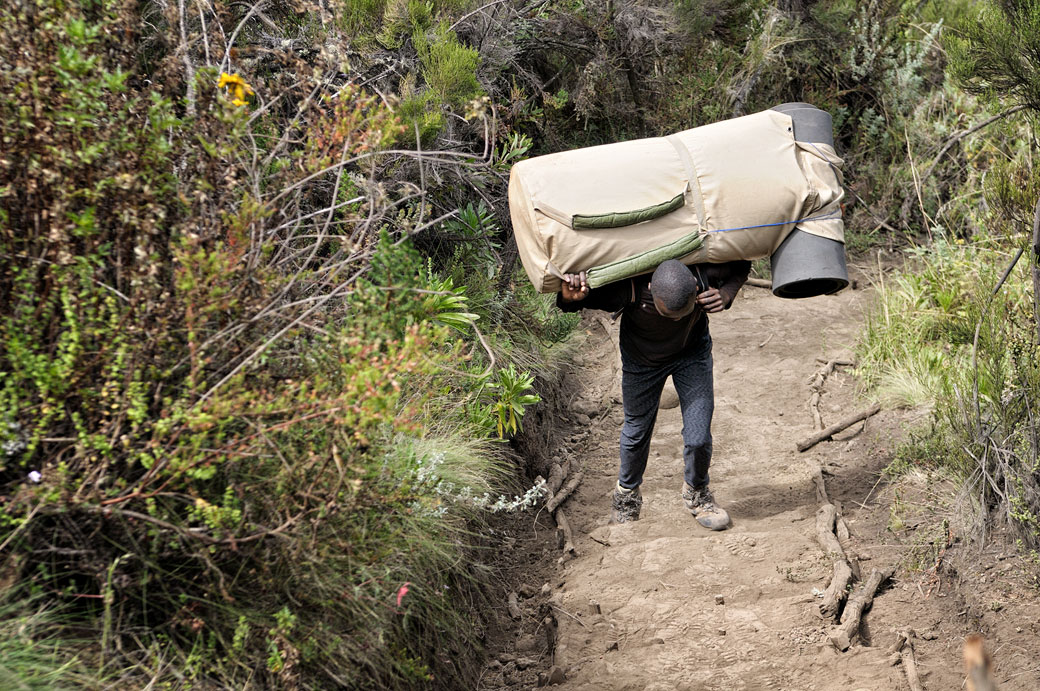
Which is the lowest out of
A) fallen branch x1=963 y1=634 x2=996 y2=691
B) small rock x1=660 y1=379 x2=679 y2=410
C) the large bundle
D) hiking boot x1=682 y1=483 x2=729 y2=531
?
small rock x1=660 y1=379 x2=679 y2=410

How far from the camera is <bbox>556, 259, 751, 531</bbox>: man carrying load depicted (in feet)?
14.6

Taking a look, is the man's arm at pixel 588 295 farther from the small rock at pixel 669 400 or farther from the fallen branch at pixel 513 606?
the small rock at pixel 669 400

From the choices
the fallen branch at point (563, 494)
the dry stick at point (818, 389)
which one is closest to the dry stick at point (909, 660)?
the fallen branch at point (563, 494)

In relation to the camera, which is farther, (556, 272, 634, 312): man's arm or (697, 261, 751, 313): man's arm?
(697, 261, 751, 313): man's arm

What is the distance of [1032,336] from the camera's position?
4.75 m

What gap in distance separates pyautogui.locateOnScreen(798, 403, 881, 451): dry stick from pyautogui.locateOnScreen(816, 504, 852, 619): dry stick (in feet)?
2.77

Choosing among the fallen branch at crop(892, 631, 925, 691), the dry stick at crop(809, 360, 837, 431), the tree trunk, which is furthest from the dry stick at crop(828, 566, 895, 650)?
the dry stick at crop(809, 360, 837, 431)

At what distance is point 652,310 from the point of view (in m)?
4.69

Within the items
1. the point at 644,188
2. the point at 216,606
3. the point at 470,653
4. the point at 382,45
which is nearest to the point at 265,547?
the point at 216,606

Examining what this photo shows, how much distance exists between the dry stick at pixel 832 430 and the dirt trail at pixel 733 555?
0.07 m

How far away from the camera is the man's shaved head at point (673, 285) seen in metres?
4.32

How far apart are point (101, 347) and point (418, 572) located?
1.48 meters

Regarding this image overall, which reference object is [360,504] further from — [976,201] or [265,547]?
[976,201]

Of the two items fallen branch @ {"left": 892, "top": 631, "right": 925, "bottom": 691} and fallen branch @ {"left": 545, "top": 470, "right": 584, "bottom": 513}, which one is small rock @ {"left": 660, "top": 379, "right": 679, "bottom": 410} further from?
fallen branch @ {"left": 892, "top": 631, "right": 925, "bottom": 691}
